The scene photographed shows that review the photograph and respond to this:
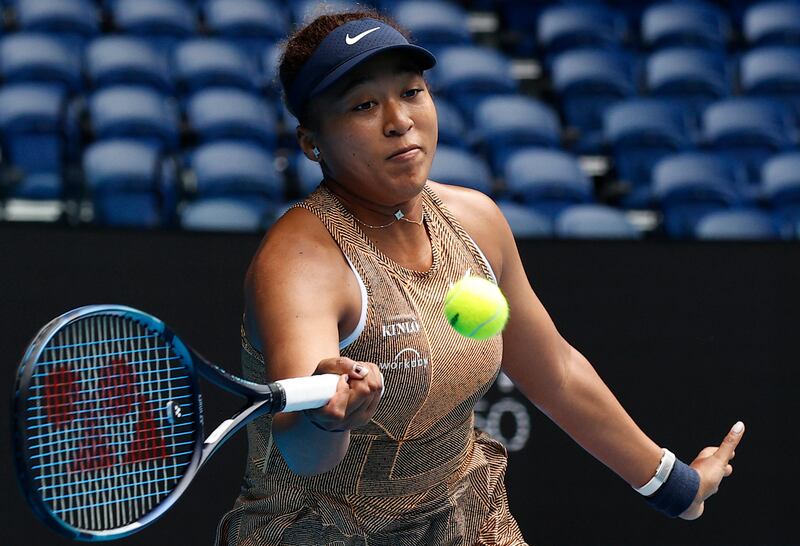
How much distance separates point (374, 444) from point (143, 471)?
0.47 m

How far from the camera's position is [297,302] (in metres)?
2.14

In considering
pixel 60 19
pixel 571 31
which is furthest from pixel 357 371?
pixel 571 31

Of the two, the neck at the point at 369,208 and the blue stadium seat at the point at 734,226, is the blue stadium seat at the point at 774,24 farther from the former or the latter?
the neck at the point at 369,208

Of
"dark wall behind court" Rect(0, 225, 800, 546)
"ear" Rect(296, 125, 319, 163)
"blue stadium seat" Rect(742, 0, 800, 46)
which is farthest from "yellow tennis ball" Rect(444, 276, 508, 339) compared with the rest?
"blue stadium seat" Rect(742, 0, 800, 46)

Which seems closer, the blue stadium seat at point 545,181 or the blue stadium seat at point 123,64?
the blue stadium seat at point 545,181

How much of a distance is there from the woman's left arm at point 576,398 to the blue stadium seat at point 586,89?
529 cm

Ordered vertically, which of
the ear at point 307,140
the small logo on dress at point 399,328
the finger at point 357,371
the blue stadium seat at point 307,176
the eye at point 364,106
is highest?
the eye at point 364,106

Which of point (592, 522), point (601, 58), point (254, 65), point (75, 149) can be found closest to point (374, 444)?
point (592, 522)

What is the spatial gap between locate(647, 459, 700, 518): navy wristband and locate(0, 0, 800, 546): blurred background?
1.34m

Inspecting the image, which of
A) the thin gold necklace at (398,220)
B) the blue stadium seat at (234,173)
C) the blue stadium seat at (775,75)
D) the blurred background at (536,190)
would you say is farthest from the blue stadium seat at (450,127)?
the thin gold necklace at (398,220)

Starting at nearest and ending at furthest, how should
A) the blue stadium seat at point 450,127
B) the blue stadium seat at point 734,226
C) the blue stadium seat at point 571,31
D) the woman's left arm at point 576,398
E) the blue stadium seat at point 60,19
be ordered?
1. the woman's left arm at point 576,398
2. the blue stadium seat at point 734,226
3. the blue stadium seat at point 450,127
4. the blue stadium seat at point 60,19
5. the blue stadium seat at point 571,31

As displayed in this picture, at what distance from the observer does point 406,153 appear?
7.55 ft

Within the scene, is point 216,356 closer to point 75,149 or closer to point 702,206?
point 75,149

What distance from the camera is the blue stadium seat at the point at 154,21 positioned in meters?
7.67
